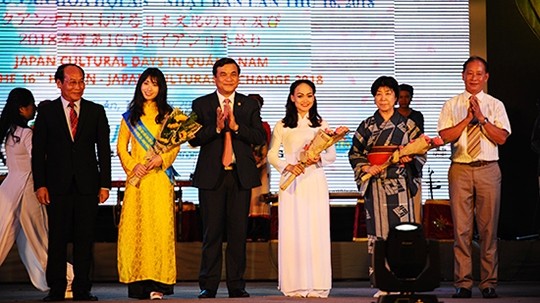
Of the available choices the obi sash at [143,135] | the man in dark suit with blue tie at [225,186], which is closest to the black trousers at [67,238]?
the obi sash at [143,135]

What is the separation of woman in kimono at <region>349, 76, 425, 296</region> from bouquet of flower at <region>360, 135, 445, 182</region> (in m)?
0.04

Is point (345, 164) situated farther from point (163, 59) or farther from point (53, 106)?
point (53, 106)

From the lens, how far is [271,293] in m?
7.58

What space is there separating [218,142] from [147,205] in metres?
0.64

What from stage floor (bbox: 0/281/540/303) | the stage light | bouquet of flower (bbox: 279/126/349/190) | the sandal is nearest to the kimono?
bouquet of flower (bbox: 279/126/349/190)

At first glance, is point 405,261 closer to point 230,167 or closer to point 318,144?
point 318,144

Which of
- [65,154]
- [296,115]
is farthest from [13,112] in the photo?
[296,115]

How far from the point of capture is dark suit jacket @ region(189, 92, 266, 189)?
6.79m

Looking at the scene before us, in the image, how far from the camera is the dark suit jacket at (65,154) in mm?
6668

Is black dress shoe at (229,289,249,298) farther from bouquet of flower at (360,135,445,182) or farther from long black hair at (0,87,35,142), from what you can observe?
long black hair at (0,87,35,142)

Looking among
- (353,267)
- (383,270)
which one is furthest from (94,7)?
(383,270)

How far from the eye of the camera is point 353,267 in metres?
9.01

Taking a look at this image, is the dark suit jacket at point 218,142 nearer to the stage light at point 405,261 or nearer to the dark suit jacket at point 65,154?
the dark suit jacket at point 65,154

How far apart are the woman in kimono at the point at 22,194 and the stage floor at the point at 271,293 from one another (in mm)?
314
